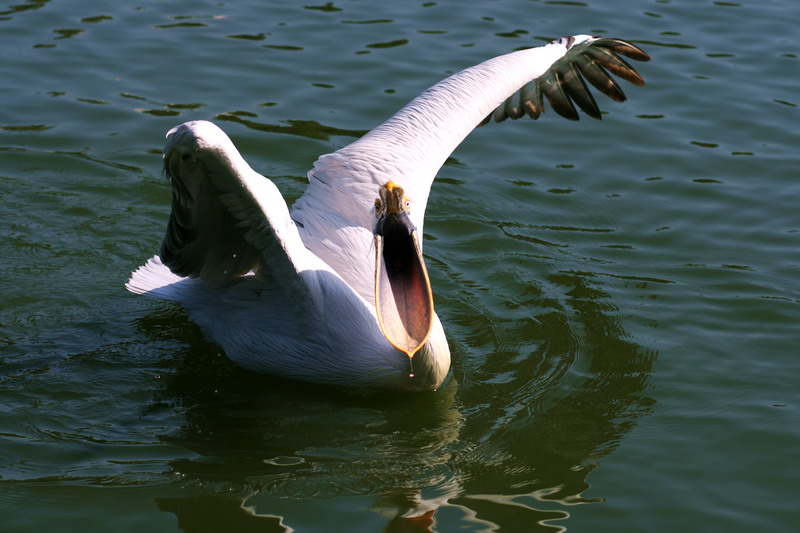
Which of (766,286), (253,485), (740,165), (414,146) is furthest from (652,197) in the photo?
(253,485)

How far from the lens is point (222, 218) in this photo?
4.93 meters

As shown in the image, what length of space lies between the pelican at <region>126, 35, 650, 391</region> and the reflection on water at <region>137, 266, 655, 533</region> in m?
0.17

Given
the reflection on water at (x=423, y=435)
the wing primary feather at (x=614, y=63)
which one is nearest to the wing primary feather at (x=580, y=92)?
the wing primary feather at (x=614, y=63)

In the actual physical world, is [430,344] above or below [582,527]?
above

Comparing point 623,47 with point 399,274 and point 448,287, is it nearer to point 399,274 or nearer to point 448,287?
point 448,287

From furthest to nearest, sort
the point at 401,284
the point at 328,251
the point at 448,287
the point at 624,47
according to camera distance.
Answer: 1. the point at 624,47
2. the point at 448,287
3. the point at 328,251
4. the point at 401,284

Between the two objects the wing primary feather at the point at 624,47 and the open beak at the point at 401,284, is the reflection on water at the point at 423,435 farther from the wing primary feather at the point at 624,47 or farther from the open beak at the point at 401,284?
the wing primary feather at the point at 624,47

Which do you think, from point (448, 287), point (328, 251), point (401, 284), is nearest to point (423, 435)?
point (401, 284)

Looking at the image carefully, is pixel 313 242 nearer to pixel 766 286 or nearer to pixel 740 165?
pixel 766 286

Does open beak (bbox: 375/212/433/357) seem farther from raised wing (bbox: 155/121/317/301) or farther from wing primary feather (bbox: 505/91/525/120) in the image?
wing primary feather (bbox: 505/91/525/120)

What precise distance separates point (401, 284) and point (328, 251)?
95cm

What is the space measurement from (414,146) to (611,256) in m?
1.39

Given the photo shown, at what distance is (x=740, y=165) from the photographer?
25.1 ft

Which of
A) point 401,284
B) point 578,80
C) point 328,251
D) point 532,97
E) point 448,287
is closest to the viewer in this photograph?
point 401,284
